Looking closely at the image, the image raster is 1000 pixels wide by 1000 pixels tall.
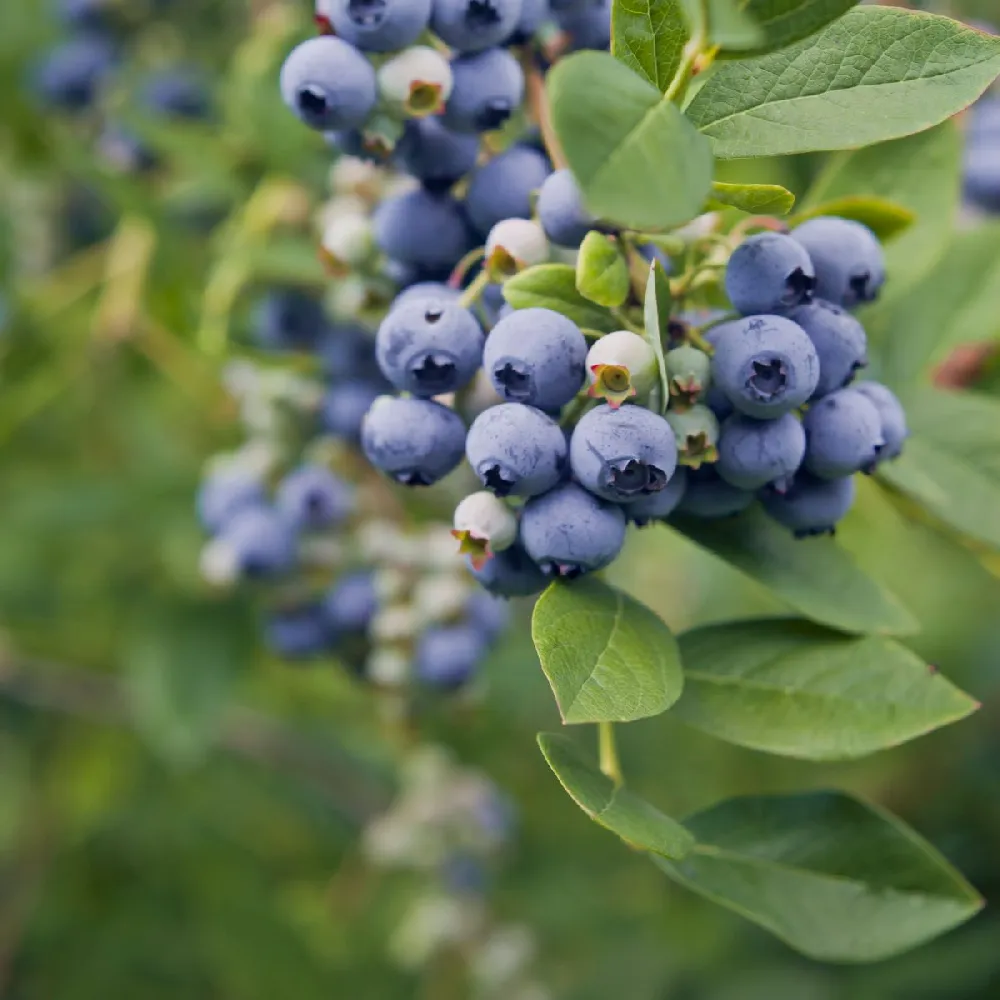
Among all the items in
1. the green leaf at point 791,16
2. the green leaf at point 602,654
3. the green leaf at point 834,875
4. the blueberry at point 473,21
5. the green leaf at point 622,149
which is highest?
the green leaf at point 791,16

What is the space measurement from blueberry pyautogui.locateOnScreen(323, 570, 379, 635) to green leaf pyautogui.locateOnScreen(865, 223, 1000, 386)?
847mm

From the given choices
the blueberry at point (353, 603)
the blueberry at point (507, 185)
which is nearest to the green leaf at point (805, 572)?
the blueberry at point (507, 185)

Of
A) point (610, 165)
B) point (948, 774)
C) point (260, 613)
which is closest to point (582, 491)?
point (610, 165)

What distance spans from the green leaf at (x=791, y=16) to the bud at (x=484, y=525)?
0.43 m

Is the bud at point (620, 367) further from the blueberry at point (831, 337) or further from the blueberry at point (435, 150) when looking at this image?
the blueberry at point (435, 150)

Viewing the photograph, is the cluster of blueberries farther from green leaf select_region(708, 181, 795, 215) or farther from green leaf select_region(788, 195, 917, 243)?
green leaf select_region(708, 181, 795, 215)

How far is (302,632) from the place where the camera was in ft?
6.46

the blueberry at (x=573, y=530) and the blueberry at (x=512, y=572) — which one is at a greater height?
the blueberry at (x=573, y=530)

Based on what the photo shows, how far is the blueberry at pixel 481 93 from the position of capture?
1154 millimetres

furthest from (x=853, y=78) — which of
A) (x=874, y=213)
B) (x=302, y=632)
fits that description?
(x=302, y=632)

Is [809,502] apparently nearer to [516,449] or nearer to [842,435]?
[842,435]

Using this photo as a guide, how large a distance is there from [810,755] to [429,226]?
64 cm

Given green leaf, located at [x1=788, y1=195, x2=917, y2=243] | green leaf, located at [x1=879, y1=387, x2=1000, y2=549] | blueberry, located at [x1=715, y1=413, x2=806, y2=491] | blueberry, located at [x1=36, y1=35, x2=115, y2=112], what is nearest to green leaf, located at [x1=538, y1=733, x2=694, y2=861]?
blueberry, located at [x1=715, y1=413, x2=806, y2=491]

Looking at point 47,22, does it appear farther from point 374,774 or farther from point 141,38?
point 374,774
